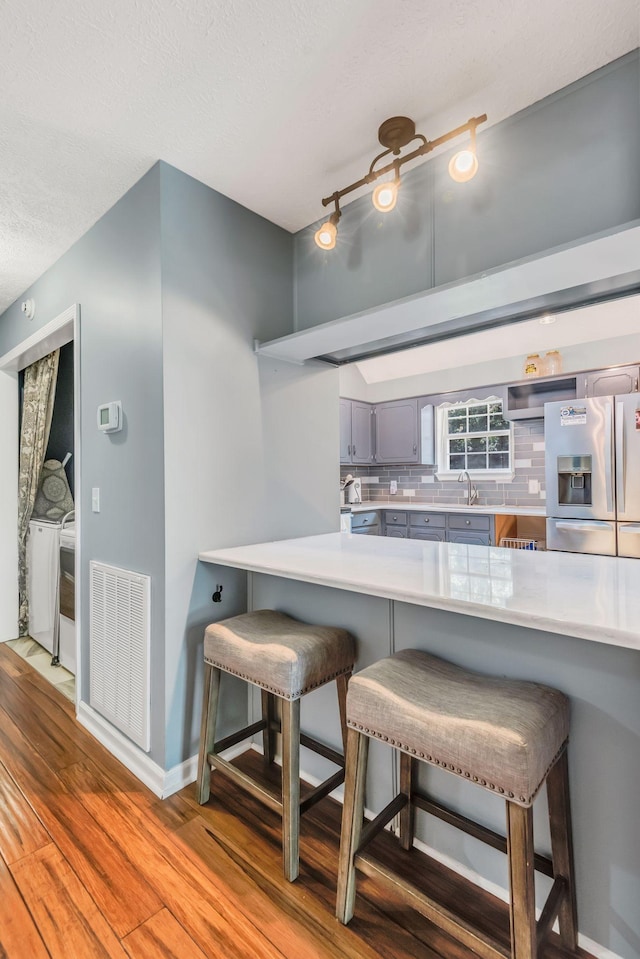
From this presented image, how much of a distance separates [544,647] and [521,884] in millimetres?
514

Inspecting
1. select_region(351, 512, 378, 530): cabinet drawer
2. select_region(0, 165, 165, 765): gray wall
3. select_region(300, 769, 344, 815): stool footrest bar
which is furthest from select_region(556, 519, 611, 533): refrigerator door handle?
select_region(0, 165, 165, 765): gray wall

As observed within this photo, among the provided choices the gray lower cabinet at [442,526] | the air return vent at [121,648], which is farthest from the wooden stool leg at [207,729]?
the gray lower cabinet at [442,526]

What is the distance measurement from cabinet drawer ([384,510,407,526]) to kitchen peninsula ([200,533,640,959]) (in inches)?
120

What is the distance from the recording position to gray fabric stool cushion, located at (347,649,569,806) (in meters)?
0.99

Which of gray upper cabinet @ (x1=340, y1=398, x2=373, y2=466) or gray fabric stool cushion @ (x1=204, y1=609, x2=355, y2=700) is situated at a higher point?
gray upper cabinet @ (x1=340, y1=398, x2=373, y2=466)

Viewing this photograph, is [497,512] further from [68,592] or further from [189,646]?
[68,592]

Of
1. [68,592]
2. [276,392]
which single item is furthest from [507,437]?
[68,592]

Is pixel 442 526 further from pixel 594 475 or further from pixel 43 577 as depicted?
pixel 43 577

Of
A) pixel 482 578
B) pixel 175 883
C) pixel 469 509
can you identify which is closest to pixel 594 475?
pixel 469 509

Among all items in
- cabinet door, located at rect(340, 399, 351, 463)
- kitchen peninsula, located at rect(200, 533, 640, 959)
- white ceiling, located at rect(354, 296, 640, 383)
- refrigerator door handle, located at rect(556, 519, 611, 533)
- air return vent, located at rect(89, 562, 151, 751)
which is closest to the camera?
kitchen peninsula, located at rect(200, 533, 640, 959)

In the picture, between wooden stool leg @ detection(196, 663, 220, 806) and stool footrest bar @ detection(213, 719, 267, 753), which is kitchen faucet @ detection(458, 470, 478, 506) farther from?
wooden stool leg @ detection(196, 663, 220, 806)

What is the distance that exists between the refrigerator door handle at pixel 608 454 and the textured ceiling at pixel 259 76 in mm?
2317

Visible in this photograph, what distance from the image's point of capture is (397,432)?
17.3 feet

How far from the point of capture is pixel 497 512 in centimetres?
409
